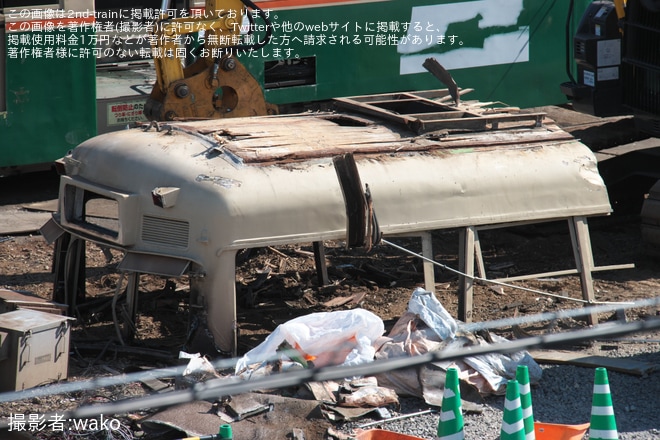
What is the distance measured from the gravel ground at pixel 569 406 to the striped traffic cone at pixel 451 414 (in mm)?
594

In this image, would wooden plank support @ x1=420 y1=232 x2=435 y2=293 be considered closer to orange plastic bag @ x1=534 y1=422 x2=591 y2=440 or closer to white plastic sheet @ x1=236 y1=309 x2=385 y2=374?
white plastic sheet @ x1=236 y1=309 x2=385 y2=374

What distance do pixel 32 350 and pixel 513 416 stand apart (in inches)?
116

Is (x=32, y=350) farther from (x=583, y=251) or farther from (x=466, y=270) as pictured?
→ (x=583, y=251)

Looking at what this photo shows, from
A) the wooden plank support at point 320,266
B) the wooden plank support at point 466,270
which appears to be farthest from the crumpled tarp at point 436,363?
the wooden plank support at point 320,266

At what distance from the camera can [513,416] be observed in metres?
5.32

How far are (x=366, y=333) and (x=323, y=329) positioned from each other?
283mm

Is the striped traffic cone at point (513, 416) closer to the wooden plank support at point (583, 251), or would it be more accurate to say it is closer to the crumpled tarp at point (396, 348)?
the crumpled tarp at point (396, 348)

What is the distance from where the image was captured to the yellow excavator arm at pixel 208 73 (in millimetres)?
10430

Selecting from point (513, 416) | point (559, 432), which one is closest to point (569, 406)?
point (559, 432)

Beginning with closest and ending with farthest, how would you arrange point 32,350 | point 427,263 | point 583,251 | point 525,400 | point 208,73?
point 525,400 < point 32,350 < point 427,263 < point 583,251 < point 208,73

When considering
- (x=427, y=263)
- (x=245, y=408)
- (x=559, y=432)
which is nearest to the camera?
(x=559, y=432)

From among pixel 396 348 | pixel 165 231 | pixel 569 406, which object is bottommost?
pixel 569 406

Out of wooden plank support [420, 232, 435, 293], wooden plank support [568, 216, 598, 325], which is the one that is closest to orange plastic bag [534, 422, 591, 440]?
wooden plank support [420, 232, 435, 293]

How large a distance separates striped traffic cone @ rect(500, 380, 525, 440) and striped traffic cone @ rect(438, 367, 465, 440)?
24 centimetres
